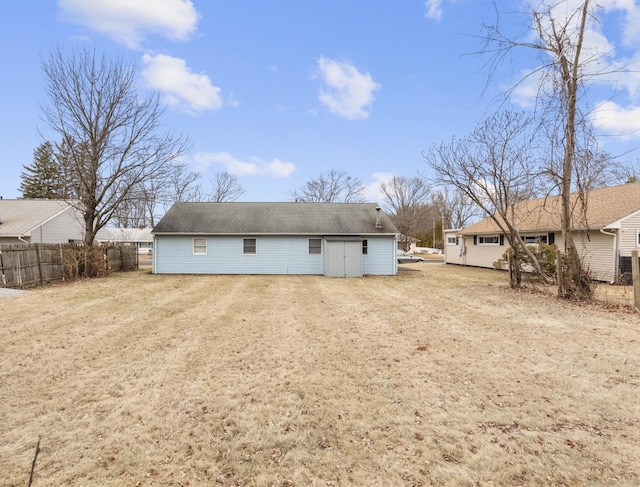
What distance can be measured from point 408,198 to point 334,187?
13845 mm

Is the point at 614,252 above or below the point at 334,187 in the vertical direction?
below

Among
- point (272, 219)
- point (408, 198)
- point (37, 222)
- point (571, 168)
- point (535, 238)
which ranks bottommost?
point (535, 238)

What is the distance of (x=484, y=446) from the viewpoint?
2799 mm

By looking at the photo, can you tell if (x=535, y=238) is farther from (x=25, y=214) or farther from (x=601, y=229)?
(x=25, y=214)

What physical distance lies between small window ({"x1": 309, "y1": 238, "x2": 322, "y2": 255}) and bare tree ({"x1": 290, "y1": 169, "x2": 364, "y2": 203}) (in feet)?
93.4

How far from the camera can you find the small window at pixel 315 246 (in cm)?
1745

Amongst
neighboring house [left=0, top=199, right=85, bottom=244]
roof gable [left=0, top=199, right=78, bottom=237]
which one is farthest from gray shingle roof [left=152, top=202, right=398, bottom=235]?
roof gable [left=0, top=199, right=78, bottom=237]

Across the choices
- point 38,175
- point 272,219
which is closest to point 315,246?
point 272,219

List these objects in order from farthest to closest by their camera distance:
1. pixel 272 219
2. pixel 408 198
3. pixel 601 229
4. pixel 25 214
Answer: pixel 408 198 < pixel 25 214 < pixel 272 219 < pixel 601 229

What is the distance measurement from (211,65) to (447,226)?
44535 mm

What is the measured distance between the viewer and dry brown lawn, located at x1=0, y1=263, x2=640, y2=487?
8.29 ft

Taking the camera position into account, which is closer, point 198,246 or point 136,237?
point 198,246

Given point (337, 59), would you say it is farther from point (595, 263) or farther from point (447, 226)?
point (447, 226)

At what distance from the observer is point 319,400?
366 centimetres
